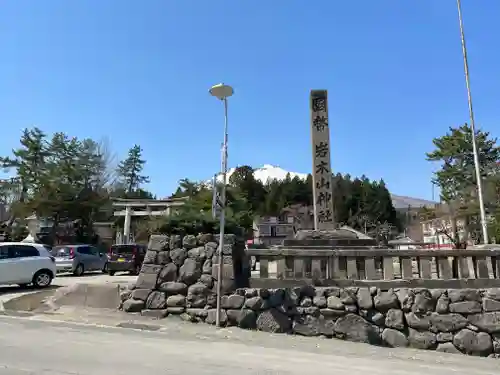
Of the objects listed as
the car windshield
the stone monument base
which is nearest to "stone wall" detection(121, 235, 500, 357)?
the stone monument base

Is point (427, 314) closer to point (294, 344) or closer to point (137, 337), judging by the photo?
point (294, 344)

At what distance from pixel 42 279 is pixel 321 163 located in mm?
10935

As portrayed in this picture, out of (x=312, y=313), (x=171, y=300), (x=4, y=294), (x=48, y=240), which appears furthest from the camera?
(x=48, y=240)

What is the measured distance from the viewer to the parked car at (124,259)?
22.0 metres

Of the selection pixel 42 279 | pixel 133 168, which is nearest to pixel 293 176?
pixel 133 168

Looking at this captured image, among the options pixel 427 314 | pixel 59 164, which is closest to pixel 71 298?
pixel 427 314

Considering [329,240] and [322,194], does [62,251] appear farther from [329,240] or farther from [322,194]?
[329,240]

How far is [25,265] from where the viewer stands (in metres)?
14.6

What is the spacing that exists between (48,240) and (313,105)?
1364 inches

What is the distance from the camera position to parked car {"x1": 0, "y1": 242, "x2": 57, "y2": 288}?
14133mm

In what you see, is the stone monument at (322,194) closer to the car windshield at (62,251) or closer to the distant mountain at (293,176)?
the car windshield at (62,251)

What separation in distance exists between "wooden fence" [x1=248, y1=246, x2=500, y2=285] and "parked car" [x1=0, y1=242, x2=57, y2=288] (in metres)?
9.80

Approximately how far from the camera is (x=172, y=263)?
9891mm

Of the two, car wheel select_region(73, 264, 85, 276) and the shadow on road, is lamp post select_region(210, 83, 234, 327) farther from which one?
car wheel select_region(73, 264, 85, 276)
